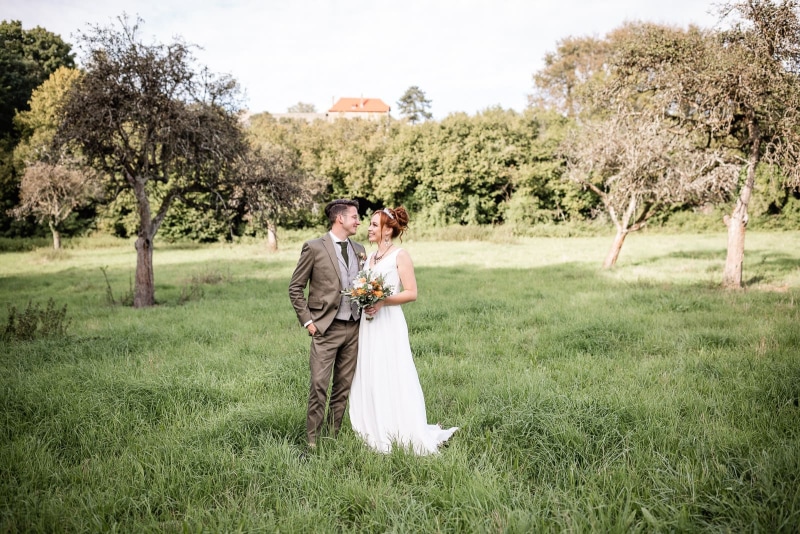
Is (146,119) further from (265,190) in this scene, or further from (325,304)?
(325,304)

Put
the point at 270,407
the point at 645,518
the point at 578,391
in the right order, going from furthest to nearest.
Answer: the point at 578,391, the point at 270,407, the point at 645,518

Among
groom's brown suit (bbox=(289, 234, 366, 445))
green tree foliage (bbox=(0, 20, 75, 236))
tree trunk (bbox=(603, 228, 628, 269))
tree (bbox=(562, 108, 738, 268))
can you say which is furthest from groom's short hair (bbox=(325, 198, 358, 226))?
green tree foliage (bbox=(0, 20, 75, 236))

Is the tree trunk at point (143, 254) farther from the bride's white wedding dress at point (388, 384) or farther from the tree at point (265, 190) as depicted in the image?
the bride's white wedding dress at point (388, 384)

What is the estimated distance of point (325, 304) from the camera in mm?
4219

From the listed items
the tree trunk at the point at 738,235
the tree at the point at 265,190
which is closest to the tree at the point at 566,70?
the tree trunk at the point at 738,235

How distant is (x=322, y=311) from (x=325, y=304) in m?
0.07

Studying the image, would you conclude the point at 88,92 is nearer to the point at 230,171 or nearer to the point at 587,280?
the point at 230,171

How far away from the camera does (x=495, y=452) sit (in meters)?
4.09

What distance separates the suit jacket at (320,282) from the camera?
4.20 meters

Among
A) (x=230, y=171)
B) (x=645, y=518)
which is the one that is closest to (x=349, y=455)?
(x=645, y=518)

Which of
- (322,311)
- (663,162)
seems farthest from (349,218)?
(663,162)

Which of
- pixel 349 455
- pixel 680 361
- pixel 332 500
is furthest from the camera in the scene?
pixel 680 361

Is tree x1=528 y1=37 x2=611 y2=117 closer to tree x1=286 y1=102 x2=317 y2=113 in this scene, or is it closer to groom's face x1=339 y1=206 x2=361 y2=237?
groom's face x1=339 y1=206 x2=361 y2=237

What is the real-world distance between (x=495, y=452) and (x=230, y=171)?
10.3 m
